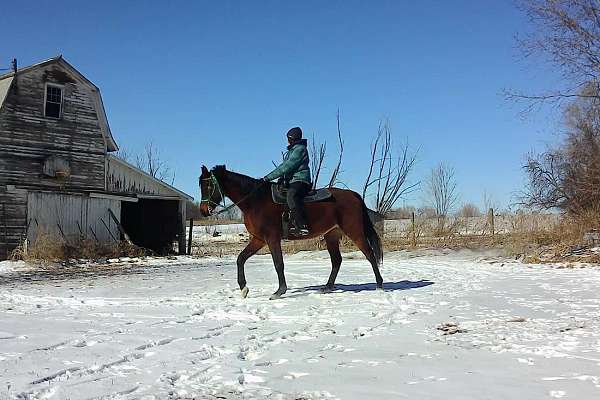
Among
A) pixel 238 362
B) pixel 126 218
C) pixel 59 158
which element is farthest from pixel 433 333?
pixel 126 218

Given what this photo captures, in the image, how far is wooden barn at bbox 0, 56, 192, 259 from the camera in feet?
71.8

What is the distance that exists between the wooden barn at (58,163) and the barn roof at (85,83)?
0.04 metres

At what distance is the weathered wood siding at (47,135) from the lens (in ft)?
72.2

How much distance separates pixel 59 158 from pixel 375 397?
865 inches

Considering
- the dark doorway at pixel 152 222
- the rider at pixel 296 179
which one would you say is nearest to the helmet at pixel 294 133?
the rider at pixel 296 179

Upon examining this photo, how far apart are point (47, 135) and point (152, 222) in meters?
8.14

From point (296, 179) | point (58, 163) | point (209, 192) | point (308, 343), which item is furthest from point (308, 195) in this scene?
point (58, 163)

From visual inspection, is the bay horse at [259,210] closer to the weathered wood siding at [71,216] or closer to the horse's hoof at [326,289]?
the horse's hoof at [326,289]

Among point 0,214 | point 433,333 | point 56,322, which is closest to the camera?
point 433,333

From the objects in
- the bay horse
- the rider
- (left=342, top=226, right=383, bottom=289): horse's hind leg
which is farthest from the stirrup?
(left=342, top=226, right=383, bottom=289): horse's hind leg

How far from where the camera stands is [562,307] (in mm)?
7668

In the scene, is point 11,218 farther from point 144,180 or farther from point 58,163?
point 144,180

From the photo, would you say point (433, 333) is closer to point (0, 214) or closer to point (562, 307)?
point (562, 307)

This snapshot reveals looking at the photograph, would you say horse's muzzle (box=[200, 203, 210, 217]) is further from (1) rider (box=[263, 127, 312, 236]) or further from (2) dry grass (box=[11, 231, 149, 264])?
(2) dry grass (box=[11, 231, 149, 264])
